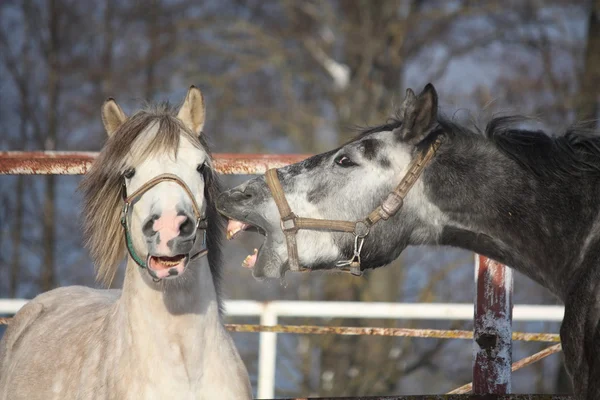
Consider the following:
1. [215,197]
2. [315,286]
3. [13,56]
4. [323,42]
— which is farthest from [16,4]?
[215,197]

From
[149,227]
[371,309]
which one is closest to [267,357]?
[371,309]

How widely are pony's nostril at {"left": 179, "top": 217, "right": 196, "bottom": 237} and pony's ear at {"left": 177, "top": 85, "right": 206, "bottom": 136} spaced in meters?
0.61

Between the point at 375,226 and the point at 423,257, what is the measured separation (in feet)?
42.7

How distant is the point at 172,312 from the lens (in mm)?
3578

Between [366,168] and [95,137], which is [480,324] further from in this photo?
[95,137]

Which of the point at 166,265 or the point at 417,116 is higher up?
the point at 417,116

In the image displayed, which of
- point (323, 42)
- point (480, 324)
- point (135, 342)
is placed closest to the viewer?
point (135, 342)

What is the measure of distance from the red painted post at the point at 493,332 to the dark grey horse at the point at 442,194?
44 centimetres

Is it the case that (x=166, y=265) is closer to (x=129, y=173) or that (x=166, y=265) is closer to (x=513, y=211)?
(x=129, y=173)

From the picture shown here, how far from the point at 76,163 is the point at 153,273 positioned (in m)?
1.18

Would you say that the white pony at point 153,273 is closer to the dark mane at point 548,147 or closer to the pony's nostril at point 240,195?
the pony's nostril at point 240,195

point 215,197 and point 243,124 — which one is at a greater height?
point 243,124

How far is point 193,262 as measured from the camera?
11.9 ft

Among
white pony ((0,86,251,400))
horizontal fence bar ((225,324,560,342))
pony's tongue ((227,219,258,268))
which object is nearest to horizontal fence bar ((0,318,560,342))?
horizontal fence bar ((225,324,560,342))
